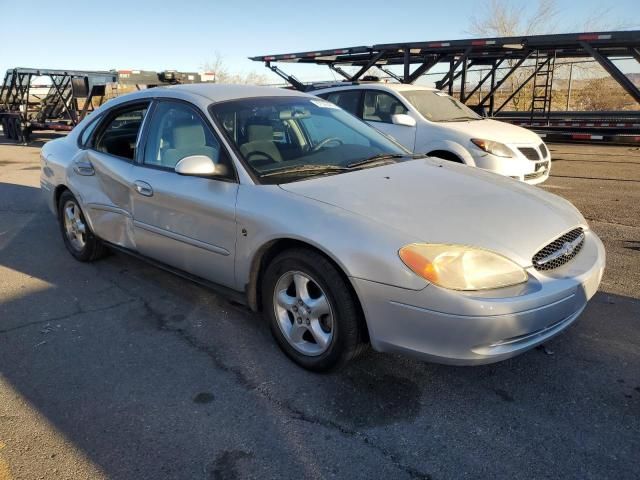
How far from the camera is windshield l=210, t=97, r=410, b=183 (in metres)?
3.37

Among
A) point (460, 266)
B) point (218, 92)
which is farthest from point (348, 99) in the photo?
point (460, 266)

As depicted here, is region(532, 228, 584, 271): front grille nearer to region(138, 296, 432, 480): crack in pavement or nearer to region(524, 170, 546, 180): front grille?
region(138, 296, 432, 480): crack in pavement

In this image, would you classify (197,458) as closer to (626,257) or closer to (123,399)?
(123,399)

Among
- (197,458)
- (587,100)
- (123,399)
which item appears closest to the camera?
(197,458)

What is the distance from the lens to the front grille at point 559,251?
106 inches

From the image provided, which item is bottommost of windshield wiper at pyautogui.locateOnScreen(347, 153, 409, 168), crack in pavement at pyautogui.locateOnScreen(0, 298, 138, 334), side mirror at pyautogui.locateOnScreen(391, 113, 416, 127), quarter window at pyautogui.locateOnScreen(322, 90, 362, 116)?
crack in pavement at pyautogui.locateOnScreen(0, 298, 138, 334)

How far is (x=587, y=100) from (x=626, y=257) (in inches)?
1103

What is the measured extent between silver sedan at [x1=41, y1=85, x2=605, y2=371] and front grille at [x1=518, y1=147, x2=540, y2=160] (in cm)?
363

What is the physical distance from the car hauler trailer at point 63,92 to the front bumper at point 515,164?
12982mm

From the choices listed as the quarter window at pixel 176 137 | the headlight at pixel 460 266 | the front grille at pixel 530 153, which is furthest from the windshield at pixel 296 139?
the front grille at pixel 530 153

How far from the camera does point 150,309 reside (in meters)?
3.94

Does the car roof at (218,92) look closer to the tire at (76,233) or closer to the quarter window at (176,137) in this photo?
the quarter window at (176,137)

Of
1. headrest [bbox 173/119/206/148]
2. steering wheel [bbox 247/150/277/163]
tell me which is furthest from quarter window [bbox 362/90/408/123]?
steering wheel [bbox 247/150/277/163]

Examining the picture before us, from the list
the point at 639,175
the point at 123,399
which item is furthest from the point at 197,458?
the point at 639,175
